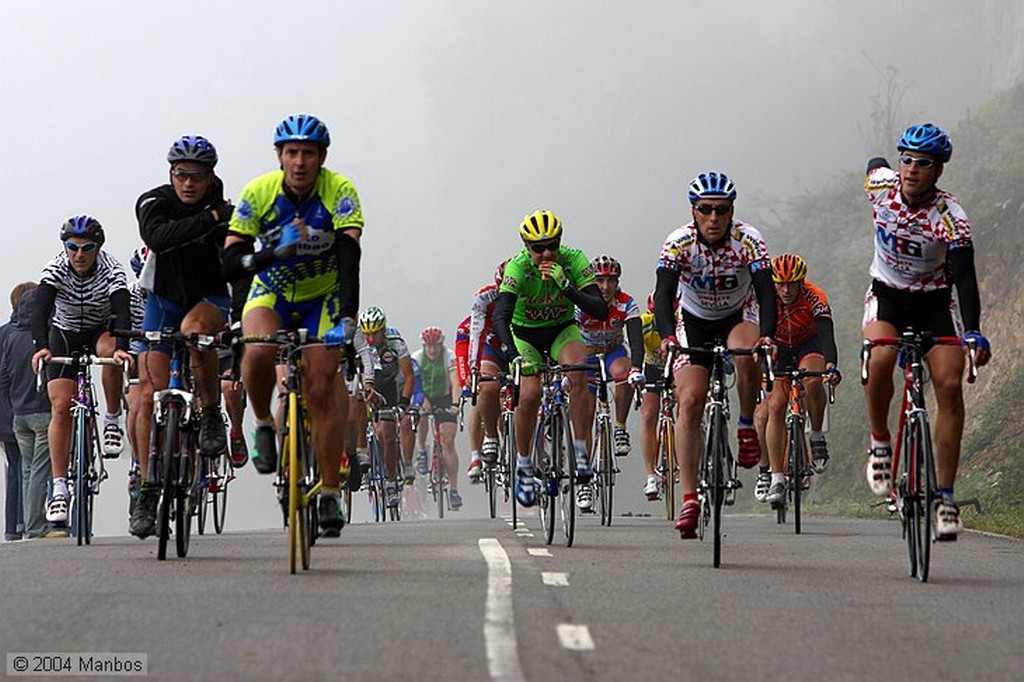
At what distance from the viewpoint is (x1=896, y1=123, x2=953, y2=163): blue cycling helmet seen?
10609 millimetres

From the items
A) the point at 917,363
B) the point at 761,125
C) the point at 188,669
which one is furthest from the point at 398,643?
the point at 761,125

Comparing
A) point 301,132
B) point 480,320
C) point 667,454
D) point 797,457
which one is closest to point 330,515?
point 301,132

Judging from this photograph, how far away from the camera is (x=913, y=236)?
35.5 ft

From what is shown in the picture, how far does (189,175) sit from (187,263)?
0.59m

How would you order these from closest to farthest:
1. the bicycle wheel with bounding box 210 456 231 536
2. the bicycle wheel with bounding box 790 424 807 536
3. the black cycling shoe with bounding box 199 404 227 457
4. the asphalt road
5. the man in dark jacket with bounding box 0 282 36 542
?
1. the asphalt road
2. the black cycling shoe with bounding box 199 404 227 457
3. the bicycle wheel with bounding box 210 456 231 536
4. the bicycle wheel with bounding box 790 424 807 536
5. the man in dark jacket with bounding box 0 282 36 542

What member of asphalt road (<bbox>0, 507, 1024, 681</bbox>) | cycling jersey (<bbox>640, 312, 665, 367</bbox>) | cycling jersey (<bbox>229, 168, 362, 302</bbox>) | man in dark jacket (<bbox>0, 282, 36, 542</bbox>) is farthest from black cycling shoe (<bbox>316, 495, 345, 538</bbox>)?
cycling jersey (<bbox>640, 312, 665, 367</bbox>)

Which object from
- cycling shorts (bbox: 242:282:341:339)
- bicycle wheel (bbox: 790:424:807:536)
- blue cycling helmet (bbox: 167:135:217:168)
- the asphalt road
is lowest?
the asphalt road

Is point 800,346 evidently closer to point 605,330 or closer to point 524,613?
point 605,330

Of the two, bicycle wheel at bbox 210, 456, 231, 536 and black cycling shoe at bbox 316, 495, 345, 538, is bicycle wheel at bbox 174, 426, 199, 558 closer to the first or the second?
black cycling shoe at bbox 316, 495, 345, 538

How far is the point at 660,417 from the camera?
17.8 meters

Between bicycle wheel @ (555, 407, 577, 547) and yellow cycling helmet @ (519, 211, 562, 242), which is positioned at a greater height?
yellow cycling helmet @ (519, 211, 562, 242)

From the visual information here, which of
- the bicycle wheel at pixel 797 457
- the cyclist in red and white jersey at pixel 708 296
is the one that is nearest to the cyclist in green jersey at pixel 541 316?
the cyclist in red and white jersey at pixel 708 296

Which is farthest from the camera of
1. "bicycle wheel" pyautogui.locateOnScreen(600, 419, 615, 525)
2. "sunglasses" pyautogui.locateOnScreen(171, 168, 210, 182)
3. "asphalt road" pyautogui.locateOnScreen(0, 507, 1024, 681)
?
"bicycle wheel" pyautogui.locateOnScreen(600, 419, 615, 525)

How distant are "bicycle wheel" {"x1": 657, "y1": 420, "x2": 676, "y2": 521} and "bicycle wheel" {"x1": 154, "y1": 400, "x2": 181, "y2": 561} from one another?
7.74 metres
